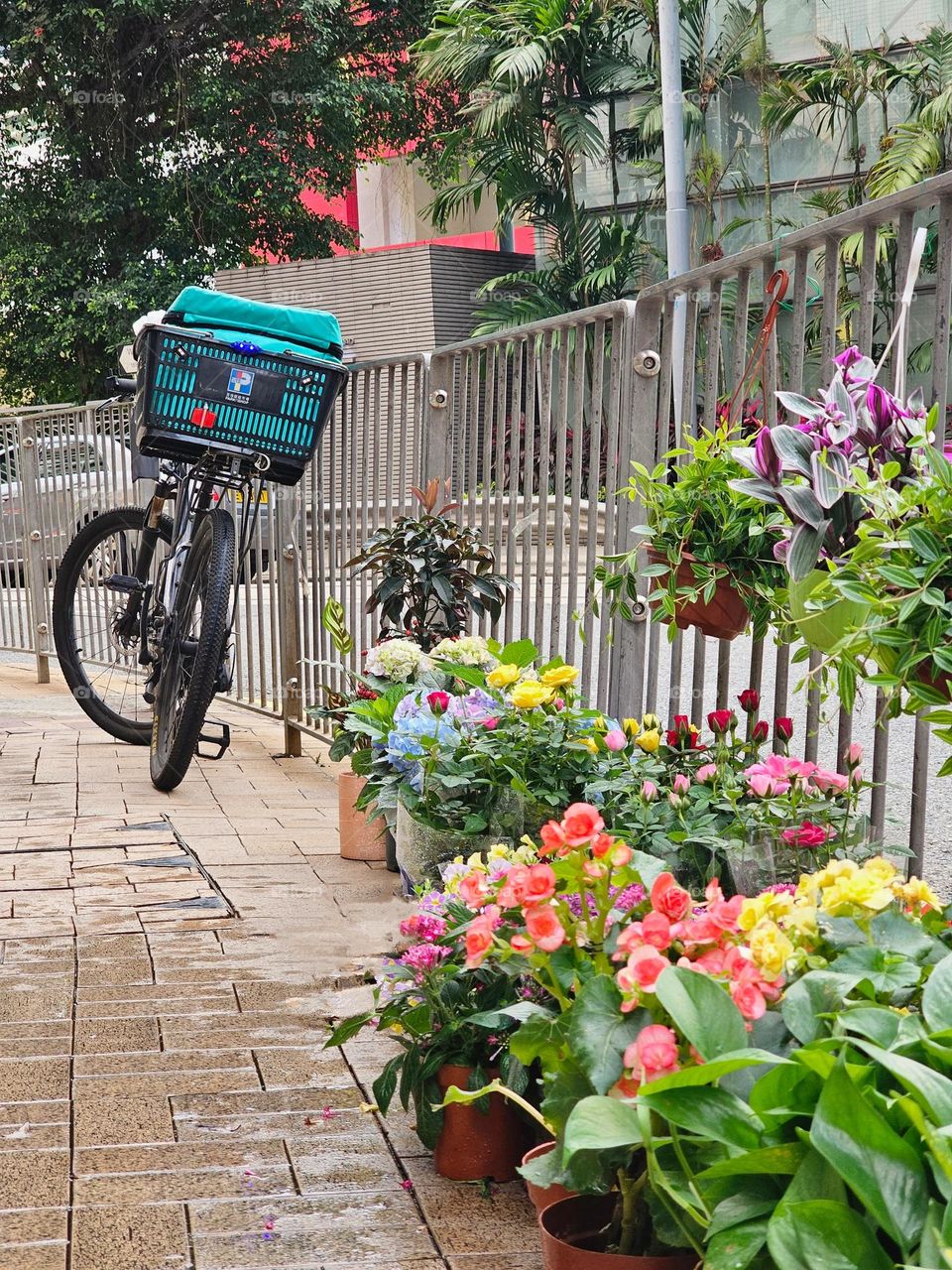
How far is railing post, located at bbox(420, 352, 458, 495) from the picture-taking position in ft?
15.7

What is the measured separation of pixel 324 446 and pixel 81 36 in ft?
58.4

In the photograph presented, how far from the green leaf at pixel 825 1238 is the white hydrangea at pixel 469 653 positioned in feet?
7.93

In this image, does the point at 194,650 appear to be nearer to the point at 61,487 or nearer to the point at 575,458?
the point at 575,458

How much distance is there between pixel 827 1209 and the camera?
1.24 meters

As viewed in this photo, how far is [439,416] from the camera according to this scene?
484cm

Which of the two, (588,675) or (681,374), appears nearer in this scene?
(681,374)

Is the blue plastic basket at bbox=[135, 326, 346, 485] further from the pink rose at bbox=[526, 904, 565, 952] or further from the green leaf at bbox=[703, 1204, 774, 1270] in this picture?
the green leaf at bbox=[703, 1204, 774, 1270]

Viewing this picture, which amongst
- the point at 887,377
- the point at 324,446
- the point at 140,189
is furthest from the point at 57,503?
the point at 140,189

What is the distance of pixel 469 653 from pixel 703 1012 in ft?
7.22

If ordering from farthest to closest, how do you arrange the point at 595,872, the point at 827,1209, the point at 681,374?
1. the point at 681,374
2. the point at 595,872
3. the point at 827,1209

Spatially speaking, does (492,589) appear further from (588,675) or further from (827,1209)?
(827,1209)

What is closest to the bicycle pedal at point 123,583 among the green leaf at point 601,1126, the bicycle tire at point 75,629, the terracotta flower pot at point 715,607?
the bicycle tire at point 75,629

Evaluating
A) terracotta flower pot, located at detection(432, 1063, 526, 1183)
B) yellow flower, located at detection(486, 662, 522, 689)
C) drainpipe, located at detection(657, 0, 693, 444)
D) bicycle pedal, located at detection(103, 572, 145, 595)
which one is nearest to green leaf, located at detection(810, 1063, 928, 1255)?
terracotta flower pot, located at detection(432, 1063, 526, 1183)

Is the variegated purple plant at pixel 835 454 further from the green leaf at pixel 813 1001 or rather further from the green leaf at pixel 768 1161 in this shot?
the green leaf at pixel 768 1161
